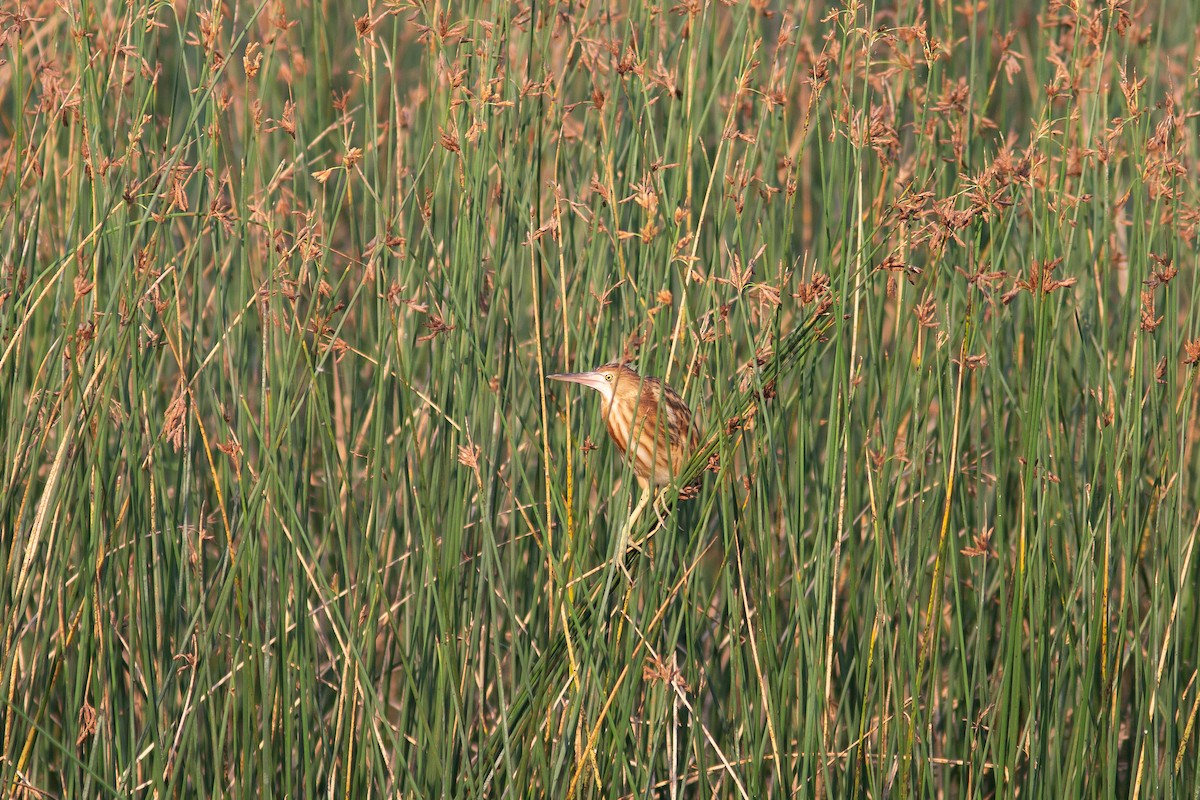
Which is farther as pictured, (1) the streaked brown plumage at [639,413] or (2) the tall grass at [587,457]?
(1) the streaked brown plumage at [639,413]

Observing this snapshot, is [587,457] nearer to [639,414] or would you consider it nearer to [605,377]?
[605,377]

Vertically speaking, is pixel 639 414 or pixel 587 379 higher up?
pixel 587 379

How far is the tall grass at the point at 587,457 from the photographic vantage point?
7.47ft

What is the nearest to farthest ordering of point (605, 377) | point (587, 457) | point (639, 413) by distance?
point (587, 457) < point (605, 377) < point (639, 413)

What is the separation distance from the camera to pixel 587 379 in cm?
264

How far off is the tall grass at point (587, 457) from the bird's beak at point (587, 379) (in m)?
0.07

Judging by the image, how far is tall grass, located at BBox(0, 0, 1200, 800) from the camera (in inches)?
89.7

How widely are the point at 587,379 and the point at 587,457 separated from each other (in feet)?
1.03

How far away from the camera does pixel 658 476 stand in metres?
2.85

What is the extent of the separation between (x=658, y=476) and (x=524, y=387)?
16.3 inches

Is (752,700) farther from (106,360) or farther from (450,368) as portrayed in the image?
(106,360)

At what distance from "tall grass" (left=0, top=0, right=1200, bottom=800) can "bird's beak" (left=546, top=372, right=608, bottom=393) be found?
0.23ft

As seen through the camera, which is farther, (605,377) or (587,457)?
(605,377)

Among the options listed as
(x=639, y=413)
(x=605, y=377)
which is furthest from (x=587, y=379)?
(x=639, y=413)
